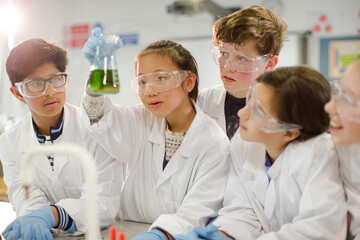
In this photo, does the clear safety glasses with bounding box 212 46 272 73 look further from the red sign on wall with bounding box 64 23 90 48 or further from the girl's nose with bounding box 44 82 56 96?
the red sign on wall with bounding box 64 23 90 48

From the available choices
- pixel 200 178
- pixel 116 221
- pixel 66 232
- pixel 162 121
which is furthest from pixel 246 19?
pixel 66 232

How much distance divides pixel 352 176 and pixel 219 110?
79cm

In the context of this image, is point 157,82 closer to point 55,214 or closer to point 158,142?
point 158,142

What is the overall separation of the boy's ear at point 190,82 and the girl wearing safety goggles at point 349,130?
70 cm

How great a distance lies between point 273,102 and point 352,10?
3.96 metres

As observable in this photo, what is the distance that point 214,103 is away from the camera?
194 centimetres

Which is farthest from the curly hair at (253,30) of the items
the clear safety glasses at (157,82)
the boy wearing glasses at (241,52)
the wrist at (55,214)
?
the wrist at (55,214)

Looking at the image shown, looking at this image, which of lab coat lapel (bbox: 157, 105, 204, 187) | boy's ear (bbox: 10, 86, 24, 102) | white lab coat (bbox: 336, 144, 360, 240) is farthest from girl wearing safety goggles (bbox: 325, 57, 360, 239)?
boy's ear (bbox: 10, 86, 24, 102)

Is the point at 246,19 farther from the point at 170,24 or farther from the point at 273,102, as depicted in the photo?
the point at 170,24

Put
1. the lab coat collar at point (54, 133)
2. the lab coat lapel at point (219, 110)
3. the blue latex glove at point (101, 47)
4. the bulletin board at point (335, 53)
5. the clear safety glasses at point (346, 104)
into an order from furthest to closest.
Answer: the bulletin board at point (335, 53), the lab coat lapel at point (219, 110), the lab coat collar at point (54, 133), the blue latex glove at point (101, 47), the clear safety glasses at point (346, 104)

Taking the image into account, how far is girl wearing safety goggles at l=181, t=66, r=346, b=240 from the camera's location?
1239mm

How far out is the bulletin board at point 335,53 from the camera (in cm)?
468

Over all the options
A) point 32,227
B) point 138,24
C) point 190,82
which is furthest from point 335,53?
point 32,227

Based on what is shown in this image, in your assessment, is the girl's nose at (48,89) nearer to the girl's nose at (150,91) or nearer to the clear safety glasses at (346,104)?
the girl's nose at (150,91)
